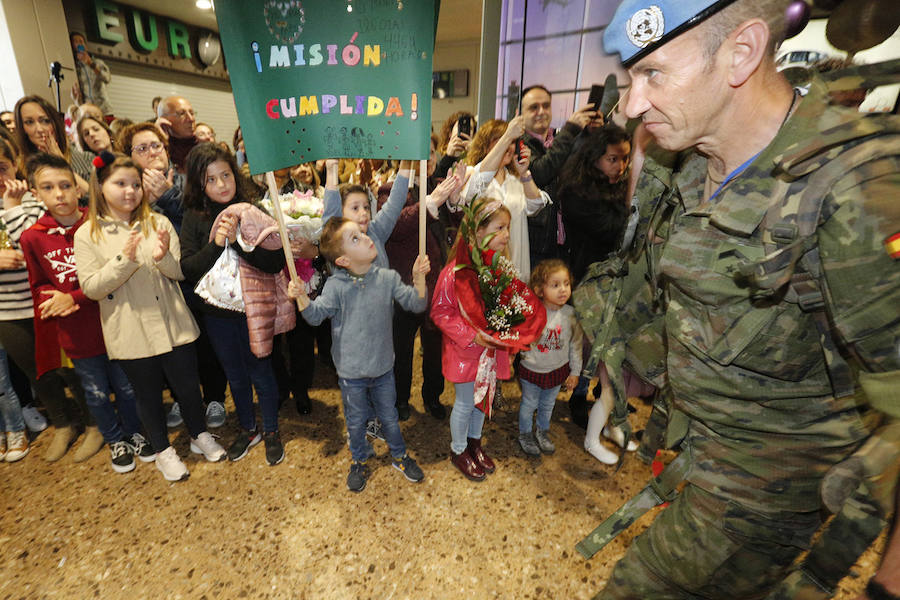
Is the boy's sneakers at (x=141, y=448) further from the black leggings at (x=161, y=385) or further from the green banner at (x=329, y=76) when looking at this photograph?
the green banner at (x=329, y=76)

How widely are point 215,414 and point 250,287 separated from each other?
1.50 metres

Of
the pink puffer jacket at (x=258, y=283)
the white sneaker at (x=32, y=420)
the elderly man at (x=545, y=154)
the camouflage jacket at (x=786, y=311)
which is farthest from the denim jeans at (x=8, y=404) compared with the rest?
the camouflage jacket at (x=786, y=311)

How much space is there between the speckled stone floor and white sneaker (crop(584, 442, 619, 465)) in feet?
0.16

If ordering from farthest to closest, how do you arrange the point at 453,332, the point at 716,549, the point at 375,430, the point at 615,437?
the point at 375,430 < the point at 615,437 < the point at 453,332 < the point at 716,549

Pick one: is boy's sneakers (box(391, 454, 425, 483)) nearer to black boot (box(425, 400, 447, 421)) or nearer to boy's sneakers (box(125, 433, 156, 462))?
black boot (box(425, 400, 447, 421))

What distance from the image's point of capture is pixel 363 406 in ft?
9.20

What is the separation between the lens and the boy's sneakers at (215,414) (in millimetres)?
3486

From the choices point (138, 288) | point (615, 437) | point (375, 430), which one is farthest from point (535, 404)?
point (138, 288)

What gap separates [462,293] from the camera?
259 centimetres

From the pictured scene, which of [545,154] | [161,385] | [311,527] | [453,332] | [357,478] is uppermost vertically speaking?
[545,154]

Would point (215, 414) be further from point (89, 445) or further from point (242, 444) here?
point (89, 445)

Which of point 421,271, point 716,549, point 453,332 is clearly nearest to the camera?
point 716,549

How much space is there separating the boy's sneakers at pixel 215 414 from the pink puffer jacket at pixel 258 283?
1155mm

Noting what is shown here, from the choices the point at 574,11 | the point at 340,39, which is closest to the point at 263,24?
the point at 340,39
